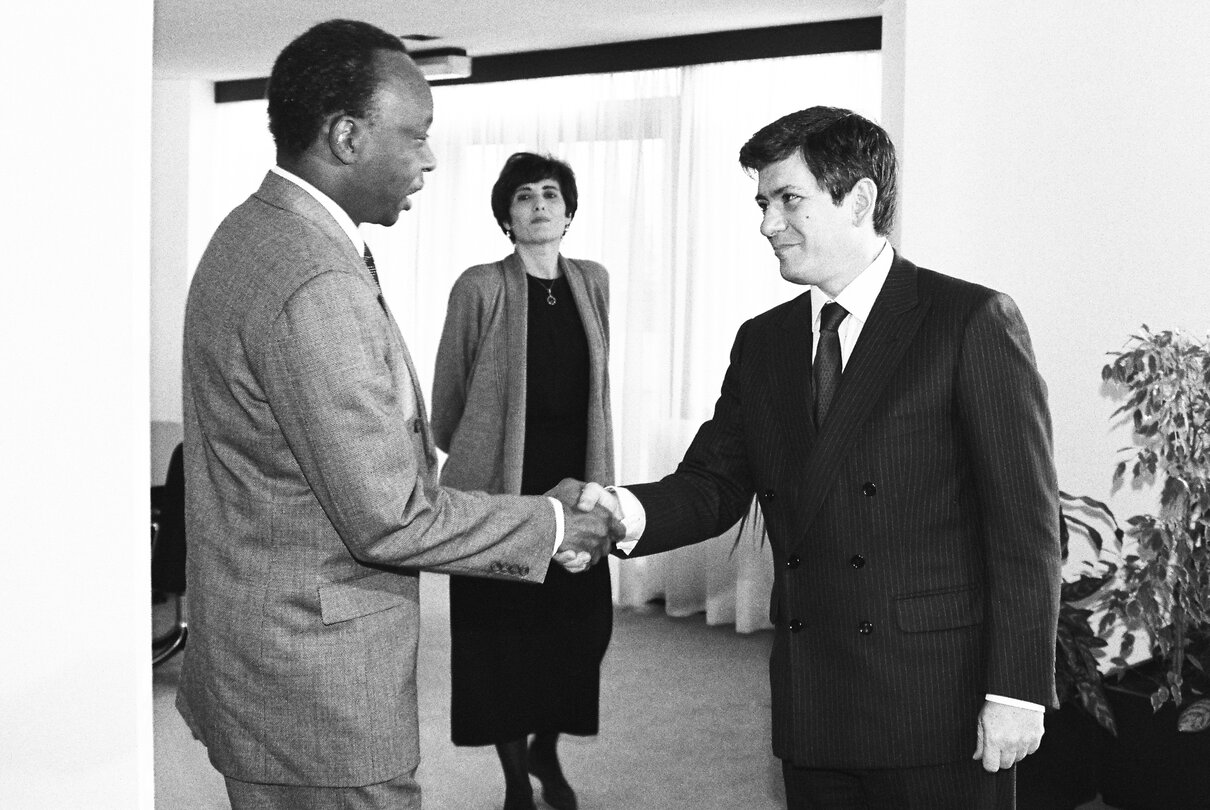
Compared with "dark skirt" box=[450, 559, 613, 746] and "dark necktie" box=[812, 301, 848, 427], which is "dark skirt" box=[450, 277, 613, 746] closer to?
"dark skirt" box=[450, 559, 613, 746]

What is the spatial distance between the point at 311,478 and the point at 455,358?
2.01m

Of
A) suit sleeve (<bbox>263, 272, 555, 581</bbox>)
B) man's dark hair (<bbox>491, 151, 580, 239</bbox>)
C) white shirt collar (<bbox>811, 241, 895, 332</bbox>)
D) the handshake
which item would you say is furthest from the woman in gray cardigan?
suit sleeve (<bbox>263, 272, 555, 581</bbox>)

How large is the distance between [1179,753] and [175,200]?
660cm

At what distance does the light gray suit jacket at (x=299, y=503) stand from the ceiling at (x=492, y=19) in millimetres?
3993

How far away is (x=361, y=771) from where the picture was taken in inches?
66.0

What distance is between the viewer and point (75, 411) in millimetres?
1167

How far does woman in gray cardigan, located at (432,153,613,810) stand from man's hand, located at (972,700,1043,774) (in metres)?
1.84

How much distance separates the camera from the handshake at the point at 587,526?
6.94 ft

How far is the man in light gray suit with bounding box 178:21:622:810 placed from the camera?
1603 mm

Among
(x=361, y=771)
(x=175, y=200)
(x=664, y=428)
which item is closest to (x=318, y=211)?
(x=361, y=771)

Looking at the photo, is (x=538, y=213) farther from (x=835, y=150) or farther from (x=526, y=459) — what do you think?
(x=835, y=150)

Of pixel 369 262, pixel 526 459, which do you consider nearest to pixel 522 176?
pixel 526 459

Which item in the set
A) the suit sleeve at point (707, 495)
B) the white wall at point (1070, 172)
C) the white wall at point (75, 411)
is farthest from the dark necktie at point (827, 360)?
the white wall at point (1070, 172)

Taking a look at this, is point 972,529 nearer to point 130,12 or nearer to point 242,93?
point 130,12
